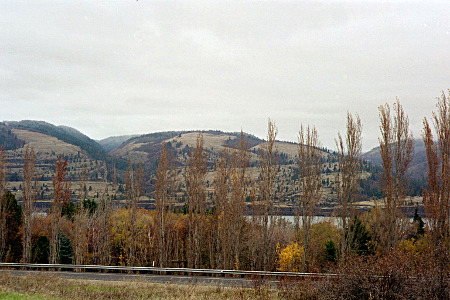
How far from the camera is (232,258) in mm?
33719

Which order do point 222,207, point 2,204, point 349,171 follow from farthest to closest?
point 2,204 < point 222,207 < point 349,171

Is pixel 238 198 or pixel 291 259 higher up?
pixel 238 198

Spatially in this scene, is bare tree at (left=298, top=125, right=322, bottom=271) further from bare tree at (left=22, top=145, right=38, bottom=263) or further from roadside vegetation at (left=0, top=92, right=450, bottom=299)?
bare tree at (left=22, top=145, right=38, bottom=263)

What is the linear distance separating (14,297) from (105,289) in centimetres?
451

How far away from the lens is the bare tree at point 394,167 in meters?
26.5

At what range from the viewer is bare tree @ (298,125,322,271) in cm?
3141

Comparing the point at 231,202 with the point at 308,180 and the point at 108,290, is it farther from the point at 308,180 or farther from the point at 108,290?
the point at 108,290

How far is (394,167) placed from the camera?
90.1ft

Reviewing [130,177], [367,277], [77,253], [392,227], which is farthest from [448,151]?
[77,253]

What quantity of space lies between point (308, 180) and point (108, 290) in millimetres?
18773

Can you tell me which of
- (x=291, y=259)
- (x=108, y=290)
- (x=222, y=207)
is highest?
(x=222, y=207)

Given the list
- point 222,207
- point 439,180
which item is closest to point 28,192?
point 222,207

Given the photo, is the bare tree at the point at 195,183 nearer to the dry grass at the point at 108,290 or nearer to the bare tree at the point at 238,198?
the bare tree at the point at 238,198

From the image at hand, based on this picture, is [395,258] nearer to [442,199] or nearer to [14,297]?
[442,199]
